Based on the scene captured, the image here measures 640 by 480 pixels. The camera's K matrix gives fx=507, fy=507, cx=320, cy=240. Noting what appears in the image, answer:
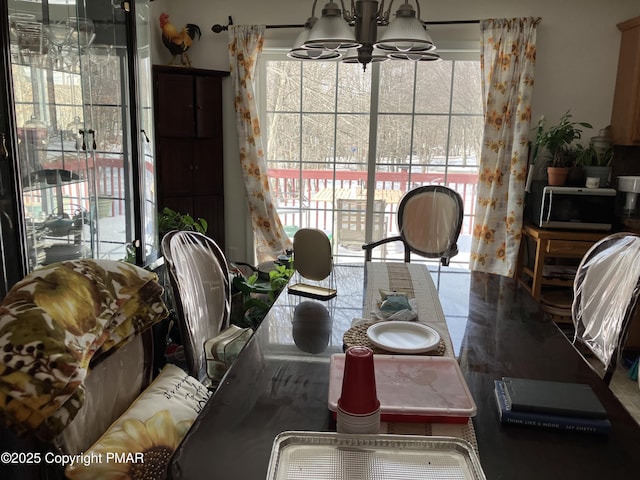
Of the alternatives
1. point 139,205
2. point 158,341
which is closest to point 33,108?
point 139,205

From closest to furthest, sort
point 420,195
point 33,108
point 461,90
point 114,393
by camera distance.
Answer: point 114,393, point 33,108, point 420,195, point 461,90

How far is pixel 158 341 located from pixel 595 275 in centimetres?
152

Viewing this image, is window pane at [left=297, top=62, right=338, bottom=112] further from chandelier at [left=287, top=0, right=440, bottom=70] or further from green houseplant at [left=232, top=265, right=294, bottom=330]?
chandelier at [left=287, top=0, right=440, bottom=70]

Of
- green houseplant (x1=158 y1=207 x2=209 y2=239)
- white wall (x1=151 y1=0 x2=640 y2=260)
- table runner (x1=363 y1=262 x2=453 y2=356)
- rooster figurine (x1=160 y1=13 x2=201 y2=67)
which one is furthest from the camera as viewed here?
rooster figurine (x1=160 y1=13 x2=201 y2=67)

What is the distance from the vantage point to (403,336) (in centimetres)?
147

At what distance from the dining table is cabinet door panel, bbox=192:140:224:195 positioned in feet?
6.05

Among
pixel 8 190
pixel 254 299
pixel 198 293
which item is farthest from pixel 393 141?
pixel 8 190

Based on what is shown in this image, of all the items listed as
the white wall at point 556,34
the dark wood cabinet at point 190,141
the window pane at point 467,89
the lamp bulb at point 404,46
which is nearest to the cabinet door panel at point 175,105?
the dark wood cabinet at point 190,141

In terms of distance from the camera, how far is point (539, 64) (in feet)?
11.3

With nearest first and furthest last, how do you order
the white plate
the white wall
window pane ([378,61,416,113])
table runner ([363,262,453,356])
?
the white plate
table runner ([363,262,453,356])
the white wall
window pane ([378,61,416,113])

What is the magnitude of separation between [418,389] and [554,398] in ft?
0.95

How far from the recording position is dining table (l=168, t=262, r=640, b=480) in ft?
3.09

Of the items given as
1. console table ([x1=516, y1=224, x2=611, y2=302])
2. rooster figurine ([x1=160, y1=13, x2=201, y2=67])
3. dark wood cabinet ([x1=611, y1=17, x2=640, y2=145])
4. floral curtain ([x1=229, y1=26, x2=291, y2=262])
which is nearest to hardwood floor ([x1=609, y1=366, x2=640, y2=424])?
console table ([x1=516, y1=224, x2=611, y2=302])

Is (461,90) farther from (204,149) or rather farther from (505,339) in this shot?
(505,339)
